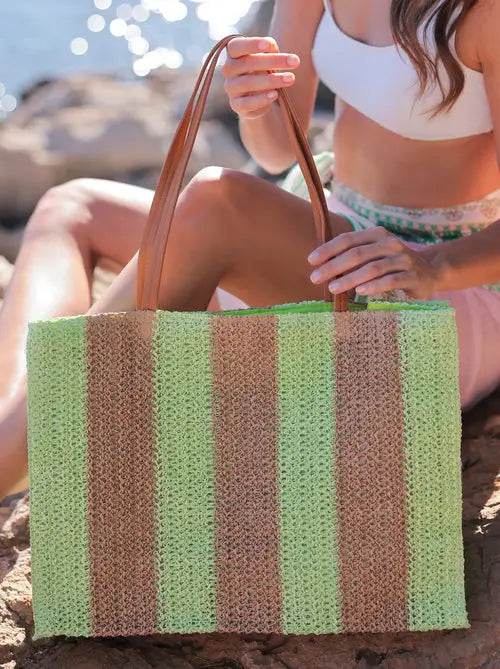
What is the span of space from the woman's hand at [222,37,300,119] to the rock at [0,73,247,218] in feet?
7.49

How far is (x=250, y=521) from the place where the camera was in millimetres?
1083

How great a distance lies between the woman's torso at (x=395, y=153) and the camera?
1.49m

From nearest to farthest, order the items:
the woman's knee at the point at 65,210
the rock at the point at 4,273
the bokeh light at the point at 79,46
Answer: the woman's knee at the point at 65,210 < the rock at the point at 4,273 < the bokeh light at the point at 79,46

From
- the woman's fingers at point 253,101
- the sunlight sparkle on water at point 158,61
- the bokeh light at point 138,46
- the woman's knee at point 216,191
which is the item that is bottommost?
the sunlight sparkle on water at point 158,61

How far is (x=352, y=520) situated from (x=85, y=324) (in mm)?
406

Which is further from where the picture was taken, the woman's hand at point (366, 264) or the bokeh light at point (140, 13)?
the bokeh light at point (140, 13)

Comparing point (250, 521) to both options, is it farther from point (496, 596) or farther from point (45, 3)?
point (45, 3)

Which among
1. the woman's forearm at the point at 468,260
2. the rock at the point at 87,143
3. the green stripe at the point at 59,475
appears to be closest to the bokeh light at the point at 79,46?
the rock at the point at 87,143

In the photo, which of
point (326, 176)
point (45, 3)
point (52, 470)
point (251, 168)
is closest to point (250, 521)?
point (52, 470)

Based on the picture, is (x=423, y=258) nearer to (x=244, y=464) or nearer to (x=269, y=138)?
(x=244, y=464)

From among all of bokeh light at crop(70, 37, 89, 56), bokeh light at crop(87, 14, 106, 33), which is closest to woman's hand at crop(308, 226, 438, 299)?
bokeh light at crop(70, 37, 89, 56)

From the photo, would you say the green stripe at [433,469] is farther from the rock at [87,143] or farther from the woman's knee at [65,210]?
the rock at [87,143]

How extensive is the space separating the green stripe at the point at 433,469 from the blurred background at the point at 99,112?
71.3 inches

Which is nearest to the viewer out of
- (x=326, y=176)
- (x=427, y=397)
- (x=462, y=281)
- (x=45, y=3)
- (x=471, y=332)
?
(x=427, y=397)
